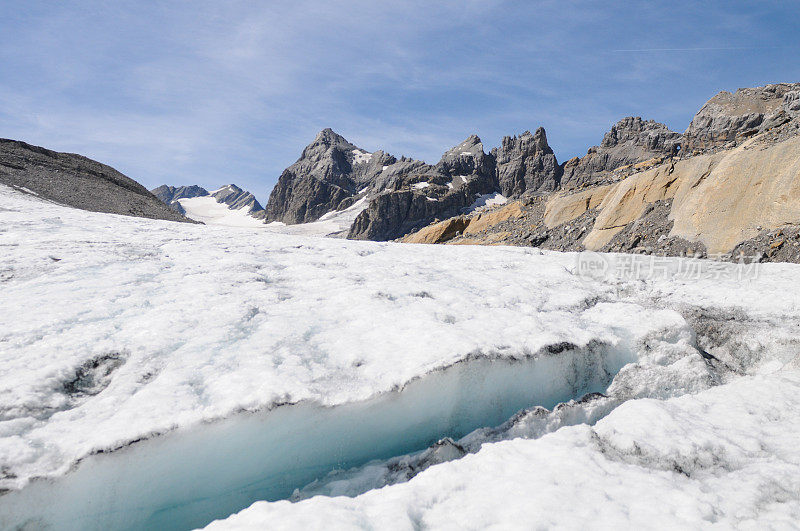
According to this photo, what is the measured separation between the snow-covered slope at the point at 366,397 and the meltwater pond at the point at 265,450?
2 centimetres

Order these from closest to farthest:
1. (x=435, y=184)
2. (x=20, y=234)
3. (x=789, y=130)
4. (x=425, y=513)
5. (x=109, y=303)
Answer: (x=425, y=513), (x=109, y=303), (x=20, y=234), (x=789, y=130), (x=435, y=184)

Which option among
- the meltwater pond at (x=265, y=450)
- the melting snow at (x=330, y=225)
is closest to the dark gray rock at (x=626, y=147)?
the melting snow at (x=330, y=225)

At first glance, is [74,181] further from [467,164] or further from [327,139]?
[327,139]

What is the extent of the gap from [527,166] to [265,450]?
399 feet

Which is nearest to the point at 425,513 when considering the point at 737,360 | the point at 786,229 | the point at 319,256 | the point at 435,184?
the point at 737,360

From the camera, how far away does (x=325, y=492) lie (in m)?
3.99

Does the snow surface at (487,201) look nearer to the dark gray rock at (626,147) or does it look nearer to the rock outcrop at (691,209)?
the dark gray rock at (626,147)

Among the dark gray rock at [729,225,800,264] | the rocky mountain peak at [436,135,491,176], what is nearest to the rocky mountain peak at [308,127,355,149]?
the rocky mountain peak at [436,135,491,176]

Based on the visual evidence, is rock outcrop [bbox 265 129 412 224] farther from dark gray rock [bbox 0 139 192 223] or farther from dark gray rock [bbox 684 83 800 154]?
dark gray rock [bbox 0 139 192 223]

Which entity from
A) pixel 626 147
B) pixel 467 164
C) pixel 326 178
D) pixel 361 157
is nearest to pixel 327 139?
pixel 361 157

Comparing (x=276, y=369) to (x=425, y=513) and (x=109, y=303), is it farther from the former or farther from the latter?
(x=109, y=303)

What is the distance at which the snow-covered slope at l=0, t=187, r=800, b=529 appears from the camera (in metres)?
3.34

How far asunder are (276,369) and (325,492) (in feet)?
4.70

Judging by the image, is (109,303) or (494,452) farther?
(109,303)
